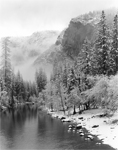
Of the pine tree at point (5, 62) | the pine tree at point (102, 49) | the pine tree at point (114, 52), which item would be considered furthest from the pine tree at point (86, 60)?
the pine tree at point (5, 62)

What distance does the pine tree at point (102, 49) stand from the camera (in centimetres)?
4084

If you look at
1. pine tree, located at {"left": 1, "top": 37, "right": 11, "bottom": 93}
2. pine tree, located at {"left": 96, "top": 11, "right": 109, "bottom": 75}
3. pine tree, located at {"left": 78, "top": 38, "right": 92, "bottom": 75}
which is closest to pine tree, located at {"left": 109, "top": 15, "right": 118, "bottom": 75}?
pine tree, located at {"left": 96, "top": 11, "right": 109, "bottom": 75}

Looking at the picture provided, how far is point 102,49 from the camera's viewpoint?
4091cm

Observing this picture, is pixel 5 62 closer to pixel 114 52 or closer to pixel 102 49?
pixel 102 49

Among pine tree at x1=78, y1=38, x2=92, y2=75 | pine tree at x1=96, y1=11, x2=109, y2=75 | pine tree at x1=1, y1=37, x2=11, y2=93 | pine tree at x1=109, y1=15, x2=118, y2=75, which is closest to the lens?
pine tree at x1=96, y1=11, x2=109, y2=75

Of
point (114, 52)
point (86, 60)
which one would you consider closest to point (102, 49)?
point (114, 52)

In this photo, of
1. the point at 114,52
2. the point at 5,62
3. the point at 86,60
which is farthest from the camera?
the point at 5,62

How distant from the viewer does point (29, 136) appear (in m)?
28.3

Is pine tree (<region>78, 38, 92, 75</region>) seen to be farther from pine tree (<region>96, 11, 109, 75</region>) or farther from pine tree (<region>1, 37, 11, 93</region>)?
pine tree (<region>1, 37, 11, 93</region>)

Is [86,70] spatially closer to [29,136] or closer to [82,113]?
[82,113]

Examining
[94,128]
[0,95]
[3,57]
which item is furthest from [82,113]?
[3,57]

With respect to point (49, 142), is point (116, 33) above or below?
above

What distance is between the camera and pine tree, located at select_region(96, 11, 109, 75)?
40.8 meters

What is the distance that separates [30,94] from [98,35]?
306 ft
